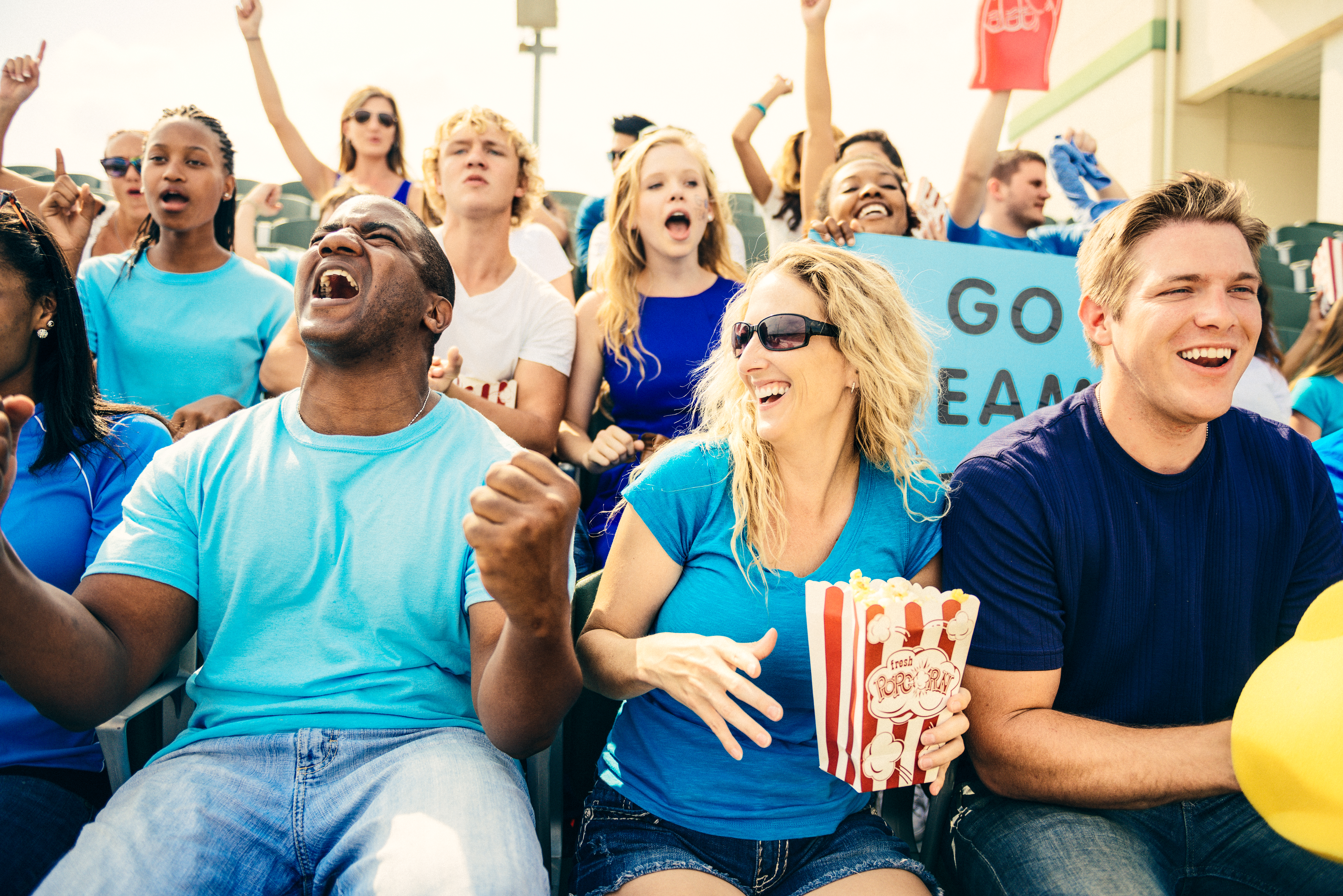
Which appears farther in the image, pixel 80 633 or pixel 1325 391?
pixel 1325 391

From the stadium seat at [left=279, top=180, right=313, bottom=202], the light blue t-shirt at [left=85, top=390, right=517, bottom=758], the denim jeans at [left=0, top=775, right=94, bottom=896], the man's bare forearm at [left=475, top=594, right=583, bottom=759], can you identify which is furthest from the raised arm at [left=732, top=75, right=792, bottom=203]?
the stadium seat at [left=279, top=180, right=313, bottom=202]

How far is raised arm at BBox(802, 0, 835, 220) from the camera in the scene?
3.93m

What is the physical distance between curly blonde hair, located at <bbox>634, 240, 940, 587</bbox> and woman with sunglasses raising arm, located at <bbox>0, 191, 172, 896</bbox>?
48.0 inches

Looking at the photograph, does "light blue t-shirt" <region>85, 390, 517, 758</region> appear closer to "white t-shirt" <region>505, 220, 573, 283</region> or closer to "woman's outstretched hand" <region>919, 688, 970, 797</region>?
"woman's outstretched hand" <region>919, 688, 970, 797</region>

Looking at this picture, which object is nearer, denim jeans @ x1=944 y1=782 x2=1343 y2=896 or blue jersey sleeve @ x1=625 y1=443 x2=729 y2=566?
denim jeans @ x1=944 y1=782 x2=1343 y2=896

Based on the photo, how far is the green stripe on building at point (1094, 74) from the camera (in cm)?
1291

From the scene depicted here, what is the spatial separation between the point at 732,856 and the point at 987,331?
2139 millimetres

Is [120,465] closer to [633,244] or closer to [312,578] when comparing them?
[312,578]

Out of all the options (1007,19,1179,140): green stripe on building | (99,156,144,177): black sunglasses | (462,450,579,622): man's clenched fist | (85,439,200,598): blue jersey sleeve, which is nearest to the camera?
(462,450,579,622): man's clenched fist

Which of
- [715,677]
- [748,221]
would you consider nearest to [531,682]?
[715,677]

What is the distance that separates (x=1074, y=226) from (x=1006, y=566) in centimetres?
275

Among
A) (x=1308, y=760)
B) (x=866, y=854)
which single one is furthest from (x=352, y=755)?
(x=1308, y=760)

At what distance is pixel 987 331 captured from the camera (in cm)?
312

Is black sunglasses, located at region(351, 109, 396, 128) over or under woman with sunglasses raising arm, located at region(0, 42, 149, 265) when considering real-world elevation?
over
